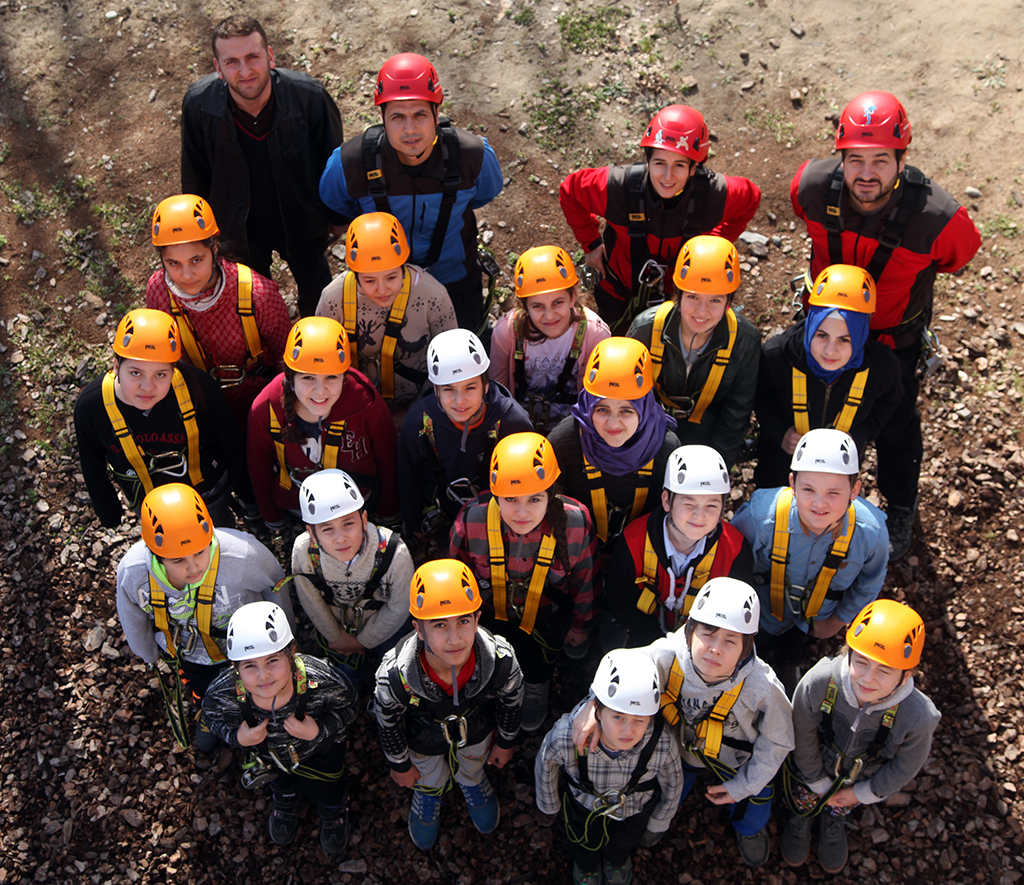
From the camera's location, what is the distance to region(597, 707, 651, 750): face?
16.3ft

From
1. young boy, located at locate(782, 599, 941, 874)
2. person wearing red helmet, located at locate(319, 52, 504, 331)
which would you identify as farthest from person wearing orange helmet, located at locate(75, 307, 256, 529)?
young boy, located at locate(782, 599, 941, 874)

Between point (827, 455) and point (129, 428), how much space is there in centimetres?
502

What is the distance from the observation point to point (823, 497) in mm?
5539

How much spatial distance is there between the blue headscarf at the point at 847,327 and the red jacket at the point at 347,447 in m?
3.30

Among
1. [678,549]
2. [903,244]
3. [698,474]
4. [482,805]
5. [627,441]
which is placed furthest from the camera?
[903,244]

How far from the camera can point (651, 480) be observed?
6164 millimetres

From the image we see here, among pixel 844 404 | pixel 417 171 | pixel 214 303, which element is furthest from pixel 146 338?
pixel 844 404

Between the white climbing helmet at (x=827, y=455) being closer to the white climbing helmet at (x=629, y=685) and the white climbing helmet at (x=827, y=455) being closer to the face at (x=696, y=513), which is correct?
the face at (x=696, y=513)

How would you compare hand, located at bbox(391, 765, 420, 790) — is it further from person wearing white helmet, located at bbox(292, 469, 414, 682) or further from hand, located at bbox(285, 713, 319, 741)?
person wearing white helmet, located at bbox(292, 469, 414, 682)

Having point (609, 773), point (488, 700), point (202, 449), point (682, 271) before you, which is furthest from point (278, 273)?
point (609, 773)

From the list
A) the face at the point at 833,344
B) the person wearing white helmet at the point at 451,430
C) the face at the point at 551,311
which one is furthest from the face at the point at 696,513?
the face at the point at 551,311

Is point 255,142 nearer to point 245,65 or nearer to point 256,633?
point 245,65

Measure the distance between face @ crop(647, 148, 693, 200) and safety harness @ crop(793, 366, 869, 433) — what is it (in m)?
1.84

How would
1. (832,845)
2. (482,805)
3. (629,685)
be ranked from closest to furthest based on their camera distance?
(629,685), (832,845), (482,805)
